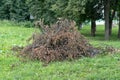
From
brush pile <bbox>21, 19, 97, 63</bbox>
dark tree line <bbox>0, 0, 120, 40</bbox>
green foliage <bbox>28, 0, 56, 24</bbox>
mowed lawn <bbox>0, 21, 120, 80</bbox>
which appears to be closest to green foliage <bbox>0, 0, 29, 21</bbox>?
dark tree line <bbox>0, 0, 120, 40</bbox>

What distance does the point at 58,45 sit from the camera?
32.6ft

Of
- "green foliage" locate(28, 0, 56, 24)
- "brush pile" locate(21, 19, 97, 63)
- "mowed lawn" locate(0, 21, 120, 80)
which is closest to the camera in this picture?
"mowed lawn" locate(0, 21, 120, 80)

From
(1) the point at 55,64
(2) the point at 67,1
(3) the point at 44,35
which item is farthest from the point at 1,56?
(2) the point at 67,1

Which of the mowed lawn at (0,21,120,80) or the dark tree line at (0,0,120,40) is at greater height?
the dark tree line at (0,0,120,40)

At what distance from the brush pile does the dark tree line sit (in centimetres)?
866

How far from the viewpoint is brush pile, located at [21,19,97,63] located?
31.6 feet

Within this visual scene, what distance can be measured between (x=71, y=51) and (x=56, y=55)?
1.74ft

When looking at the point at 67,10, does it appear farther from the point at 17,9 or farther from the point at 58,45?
the point at 17,9

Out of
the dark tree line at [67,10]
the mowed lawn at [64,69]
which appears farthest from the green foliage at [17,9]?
the mowed lawn at [64,69]

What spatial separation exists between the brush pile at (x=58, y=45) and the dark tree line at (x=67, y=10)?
866 cm

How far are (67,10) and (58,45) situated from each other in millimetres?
10531

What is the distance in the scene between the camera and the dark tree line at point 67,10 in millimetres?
20145

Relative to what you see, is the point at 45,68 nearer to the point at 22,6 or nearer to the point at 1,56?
the point at 1,56

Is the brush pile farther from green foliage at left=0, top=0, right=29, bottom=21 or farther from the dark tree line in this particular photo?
green foliage at left=0, top=0, right=29, bottom=21
